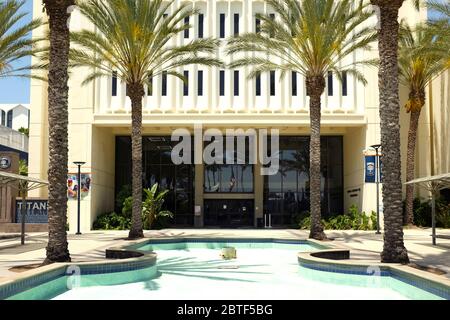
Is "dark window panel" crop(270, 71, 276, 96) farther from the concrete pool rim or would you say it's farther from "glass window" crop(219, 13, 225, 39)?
the concrete pool rim

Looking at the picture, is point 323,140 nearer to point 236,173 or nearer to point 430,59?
point 236,173

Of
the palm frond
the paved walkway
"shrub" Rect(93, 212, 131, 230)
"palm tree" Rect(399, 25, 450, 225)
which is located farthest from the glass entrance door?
the palm frond

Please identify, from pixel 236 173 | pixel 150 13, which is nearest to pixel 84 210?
pixel 236 173

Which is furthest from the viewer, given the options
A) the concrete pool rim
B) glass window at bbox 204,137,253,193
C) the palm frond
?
glass window at bbox 204,137,253,193

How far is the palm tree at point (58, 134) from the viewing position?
13523 millimetres

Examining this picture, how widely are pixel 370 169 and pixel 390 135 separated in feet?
50.4

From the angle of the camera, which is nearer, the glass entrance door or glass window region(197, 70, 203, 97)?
glass window region(197, 70, 203, 97)

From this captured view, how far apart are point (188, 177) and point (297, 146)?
24.4 feet

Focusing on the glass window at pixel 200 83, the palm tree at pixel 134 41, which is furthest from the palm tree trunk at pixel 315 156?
the glass window at pixel 200 83

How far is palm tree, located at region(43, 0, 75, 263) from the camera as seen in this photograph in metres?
13.5

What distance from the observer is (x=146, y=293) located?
1122 cm

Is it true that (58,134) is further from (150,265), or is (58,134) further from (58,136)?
(150,265)

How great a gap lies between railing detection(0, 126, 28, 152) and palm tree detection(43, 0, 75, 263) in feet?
106

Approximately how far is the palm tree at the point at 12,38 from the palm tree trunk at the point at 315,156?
41.2 ft
